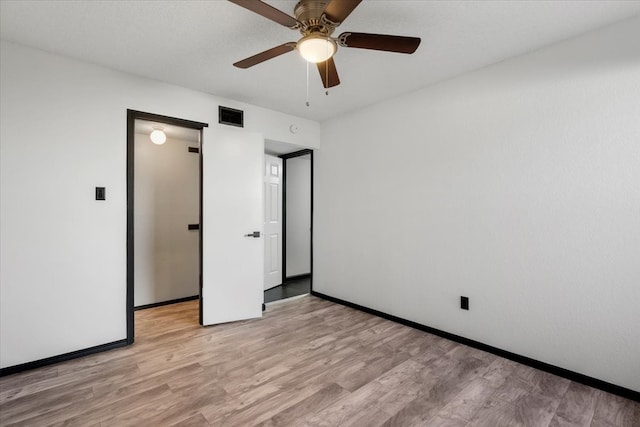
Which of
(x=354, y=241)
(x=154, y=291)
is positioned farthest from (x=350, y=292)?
(x=154, y=291)

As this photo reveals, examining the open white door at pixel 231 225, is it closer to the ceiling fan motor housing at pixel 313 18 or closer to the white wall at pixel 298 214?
the white wall at pixel 298 214

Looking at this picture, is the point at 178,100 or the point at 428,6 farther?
the point at 178,100

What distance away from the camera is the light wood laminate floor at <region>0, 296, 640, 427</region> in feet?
6.04

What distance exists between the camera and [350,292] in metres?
3.92

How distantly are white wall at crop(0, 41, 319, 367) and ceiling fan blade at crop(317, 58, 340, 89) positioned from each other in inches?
70.0

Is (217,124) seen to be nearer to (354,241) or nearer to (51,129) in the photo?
(51,129)

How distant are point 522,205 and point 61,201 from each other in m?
3.71

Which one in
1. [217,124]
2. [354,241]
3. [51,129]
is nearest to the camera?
[51,129]

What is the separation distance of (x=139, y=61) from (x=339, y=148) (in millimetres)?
2332

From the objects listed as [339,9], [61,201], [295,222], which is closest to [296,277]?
[295,222]

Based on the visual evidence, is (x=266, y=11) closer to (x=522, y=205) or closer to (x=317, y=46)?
(x=317, y=46)

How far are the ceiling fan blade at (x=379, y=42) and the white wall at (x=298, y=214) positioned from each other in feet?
11.0

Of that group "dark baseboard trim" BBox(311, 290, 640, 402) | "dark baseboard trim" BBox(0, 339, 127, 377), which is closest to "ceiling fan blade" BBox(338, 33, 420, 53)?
"dark baseboard trim" BBox(311, 290, 640, 402)

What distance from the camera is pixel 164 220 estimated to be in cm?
402
